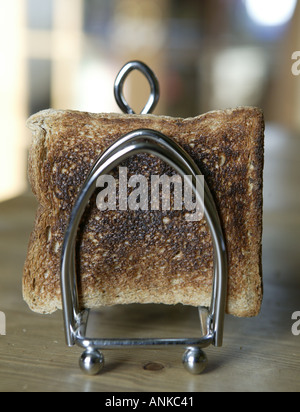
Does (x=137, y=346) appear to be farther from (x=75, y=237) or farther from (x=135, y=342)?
(x=75, y=237)

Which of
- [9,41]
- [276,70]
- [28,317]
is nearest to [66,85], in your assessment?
[9,41]

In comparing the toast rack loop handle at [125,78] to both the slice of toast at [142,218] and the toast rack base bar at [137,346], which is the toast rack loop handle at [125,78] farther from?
the toast rack base bar at [137,346]

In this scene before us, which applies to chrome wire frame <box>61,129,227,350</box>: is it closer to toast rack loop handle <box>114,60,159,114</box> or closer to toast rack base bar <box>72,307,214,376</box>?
toast rack base bar <box>72,307,214,376</box>

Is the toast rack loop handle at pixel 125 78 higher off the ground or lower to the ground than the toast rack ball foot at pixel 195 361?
higher

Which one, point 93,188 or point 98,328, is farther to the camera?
point 98,328

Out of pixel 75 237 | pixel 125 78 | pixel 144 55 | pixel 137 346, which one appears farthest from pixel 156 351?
pixel 144 55

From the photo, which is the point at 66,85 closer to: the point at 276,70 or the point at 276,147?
the point at 276,70

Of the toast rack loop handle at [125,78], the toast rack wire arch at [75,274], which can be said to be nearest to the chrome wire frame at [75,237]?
the toast rack wire arch at [75,274]

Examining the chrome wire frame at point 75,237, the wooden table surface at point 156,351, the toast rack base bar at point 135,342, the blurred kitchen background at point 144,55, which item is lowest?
the wooden table surface at point 156,351
